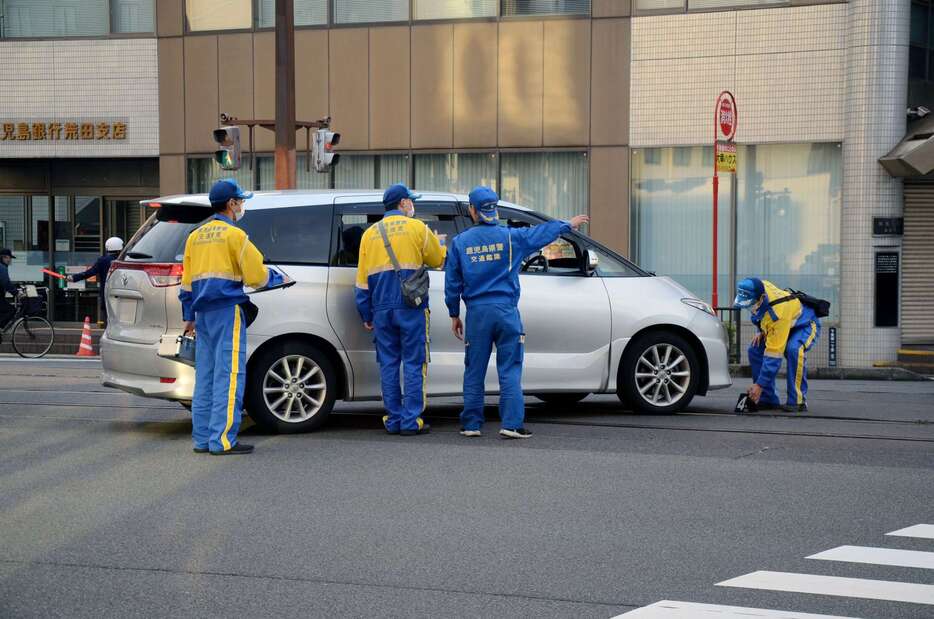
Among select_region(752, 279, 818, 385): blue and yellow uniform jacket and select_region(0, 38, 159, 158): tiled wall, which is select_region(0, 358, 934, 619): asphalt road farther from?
select_region(0, 38, 159, 158): tiled wall

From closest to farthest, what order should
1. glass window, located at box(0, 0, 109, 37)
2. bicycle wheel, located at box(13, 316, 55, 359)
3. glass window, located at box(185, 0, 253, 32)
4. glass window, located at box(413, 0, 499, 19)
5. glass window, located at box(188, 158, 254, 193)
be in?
bicycle wheel, located at box(13, 316, 55, 359) < glass window, located at box(413, 0, 499, 19) < glass window, located at box(185, 0, 253, 32) < glass window, located at box(188, 158, 254, 193) < glass window, located at box(0, 0, 109, 37)

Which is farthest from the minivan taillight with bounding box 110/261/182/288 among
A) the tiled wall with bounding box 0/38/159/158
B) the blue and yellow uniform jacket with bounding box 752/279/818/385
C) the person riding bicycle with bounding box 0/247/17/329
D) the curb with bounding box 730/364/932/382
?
the tiled wall with bounding box 0/38/159/158

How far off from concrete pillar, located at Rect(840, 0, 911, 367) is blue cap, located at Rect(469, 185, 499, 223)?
1147 centimetres

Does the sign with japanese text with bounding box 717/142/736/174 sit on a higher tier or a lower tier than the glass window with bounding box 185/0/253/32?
lower

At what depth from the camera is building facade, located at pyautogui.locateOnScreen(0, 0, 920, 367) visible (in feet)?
62.9

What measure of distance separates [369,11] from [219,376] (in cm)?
1384

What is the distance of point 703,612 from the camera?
485 centimetres

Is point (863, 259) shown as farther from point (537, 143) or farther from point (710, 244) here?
point (537, 143)

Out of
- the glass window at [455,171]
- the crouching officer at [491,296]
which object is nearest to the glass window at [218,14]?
the glass window at [455,171]

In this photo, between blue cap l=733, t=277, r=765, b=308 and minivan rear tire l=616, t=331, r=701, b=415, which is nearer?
minivan rear tire l=616, t=331, r=701, b=415

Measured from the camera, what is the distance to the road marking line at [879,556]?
221 inches

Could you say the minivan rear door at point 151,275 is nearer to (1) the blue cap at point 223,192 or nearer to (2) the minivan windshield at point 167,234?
(2) the minivan windshield at point 167,234

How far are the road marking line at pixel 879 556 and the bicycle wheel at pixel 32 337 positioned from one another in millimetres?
16006

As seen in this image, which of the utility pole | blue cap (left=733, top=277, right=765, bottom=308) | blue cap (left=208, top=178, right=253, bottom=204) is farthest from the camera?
the utility pole
